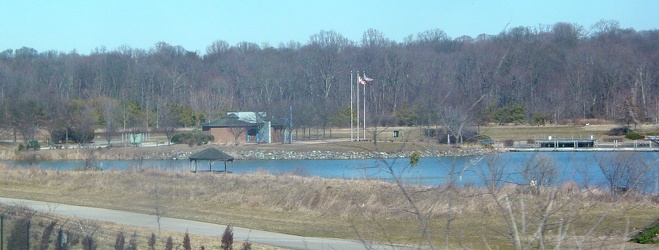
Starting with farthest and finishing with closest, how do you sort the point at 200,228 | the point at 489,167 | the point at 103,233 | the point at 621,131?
1. the point at 621,131
2. the point at 200,228
3. the point at 103,233
4. the point at 489,167

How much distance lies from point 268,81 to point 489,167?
10770 cm

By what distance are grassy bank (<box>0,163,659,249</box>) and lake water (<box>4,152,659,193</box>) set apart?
810 millimetres

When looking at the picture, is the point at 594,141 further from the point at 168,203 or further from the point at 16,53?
the point at 16,53

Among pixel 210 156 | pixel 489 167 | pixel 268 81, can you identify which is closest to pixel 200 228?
pixel 489 167

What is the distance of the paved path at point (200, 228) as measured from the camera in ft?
56.8

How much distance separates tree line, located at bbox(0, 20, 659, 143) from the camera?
138ft

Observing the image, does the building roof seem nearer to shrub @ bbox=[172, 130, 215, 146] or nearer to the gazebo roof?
shrub @ bbox=[172, 130, 215, 146]

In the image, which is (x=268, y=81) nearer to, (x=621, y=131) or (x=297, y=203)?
(x=621, y=131)

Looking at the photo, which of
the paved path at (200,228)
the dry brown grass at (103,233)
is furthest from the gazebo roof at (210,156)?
the dry brown grass at (103,233)

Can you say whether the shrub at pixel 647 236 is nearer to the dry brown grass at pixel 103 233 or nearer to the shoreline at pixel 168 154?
the dry brown grass at pixel 103 233

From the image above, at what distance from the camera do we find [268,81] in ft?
371

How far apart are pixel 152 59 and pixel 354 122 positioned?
205ft

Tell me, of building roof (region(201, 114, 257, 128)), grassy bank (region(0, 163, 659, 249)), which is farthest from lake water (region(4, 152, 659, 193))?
building roof (region(201, 114, 257, 128))

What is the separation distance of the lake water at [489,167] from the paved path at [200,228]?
6.41 feet
